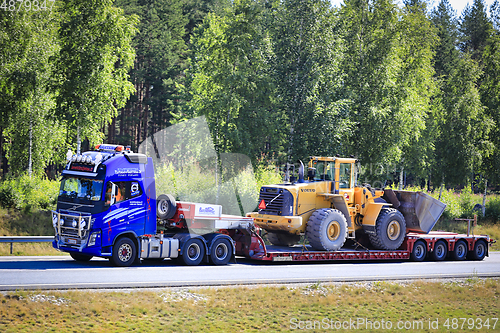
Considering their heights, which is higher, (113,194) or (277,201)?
(113,194)

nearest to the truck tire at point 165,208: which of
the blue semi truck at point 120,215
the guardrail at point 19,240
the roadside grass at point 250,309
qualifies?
the blue semi truck at point 120,215

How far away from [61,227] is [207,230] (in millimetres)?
4975

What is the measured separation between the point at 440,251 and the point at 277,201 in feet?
28.6

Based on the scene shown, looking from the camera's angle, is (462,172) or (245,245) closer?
(245,245)

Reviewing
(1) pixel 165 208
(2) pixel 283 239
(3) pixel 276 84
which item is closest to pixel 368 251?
(2) pixel 283 239

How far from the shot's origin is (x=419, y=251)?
23.0 m

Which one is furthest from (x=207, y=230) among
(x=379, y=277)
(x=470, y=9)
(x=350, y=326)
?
(x=470, y=9)

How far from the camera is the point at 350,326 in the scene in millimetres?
12320

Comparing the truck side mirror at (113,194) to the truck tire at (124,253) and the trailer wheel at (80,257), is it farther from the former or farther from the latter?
the trailer wheel at (80,257)

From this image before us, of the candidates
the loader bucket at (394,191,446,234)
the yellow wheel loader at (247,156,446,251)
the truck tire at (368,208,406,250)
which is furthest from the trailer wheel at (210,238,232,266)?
the loader bucket at (394,191,446,234)

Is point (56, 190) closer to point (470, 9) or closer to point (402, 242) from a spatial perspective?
point (402, 242)

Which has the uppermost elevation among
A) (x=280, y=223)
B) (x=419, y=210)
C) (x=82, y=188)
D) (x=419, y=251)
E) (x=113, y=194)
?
(x=82, y=188)

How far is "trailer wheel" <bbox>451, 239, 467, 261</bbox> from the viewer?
2430 centimetres

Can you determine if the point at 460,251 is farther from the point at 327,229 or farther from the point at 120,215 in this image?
the point at 120,215
